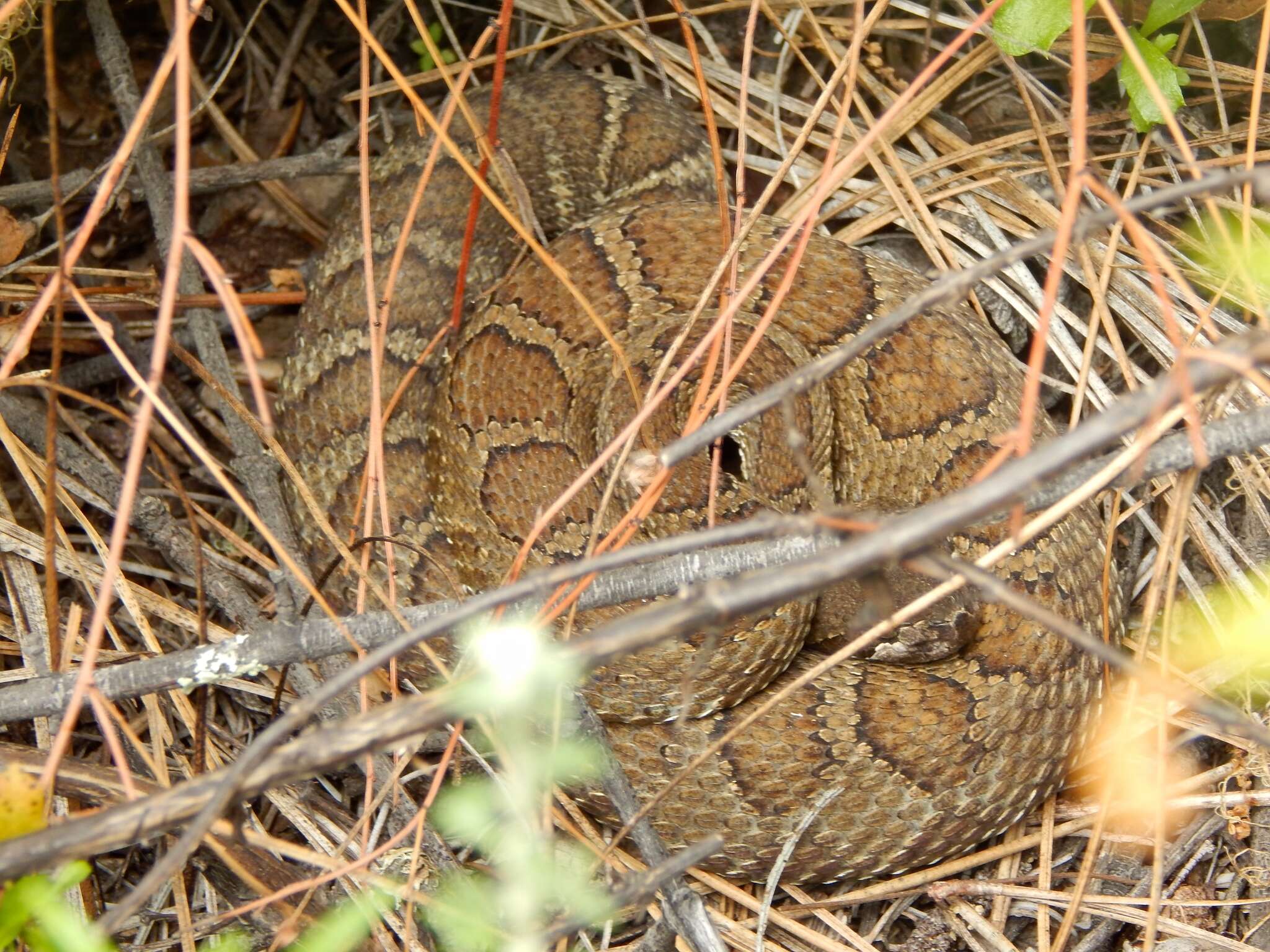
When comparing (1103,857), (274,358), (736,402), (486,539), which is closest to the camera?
(1103,857)

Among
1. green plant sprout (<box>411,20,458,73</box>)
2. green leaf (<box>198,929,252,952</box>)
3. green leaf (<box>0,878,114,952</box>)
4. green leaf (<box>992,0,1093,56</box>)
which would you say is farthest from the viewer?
green plant sprout (<box>411,20,458,73</box>)

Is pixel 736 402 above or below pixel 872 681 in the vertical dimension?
above

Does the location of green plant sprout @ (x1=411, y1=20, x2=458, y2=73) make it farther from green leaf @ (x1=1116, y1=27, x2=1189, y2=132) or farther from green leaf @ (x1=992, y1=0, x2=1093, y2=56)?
green leaf @ (x1=1116, y1=27, x2=1189, y2=132)

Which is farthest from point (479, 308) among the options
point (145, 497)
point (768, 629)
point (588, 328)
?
point (768, 629)

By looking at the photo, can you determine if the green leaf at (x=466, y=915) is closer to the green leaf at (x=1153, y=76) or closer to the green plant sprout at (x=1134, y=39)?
the green plant sprout at (x=1134, y=39)

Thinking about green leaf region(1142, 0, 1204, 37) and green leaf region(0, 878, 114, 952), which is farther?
green leaf region(1142, 0, 1204, 37)

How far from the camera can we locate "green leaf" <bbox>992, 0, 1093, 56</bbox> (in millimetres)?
3139

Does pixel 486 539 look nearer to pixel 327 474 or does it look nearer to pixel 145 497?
pixel 327 474

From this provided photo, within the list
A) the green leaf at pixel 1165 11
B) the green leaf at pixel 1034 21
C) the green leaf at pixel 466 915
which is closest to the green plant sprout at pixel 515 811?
the green leaf at pixel 466 915

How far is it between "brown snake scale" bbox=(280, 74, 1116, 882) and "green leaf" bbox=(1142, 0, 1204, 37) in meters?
1.06

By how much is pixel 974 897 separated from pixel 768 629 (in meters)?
0.99

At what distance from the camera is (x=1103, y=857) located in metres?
3.26

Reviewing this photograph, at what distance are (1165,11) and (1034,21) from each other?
538mm

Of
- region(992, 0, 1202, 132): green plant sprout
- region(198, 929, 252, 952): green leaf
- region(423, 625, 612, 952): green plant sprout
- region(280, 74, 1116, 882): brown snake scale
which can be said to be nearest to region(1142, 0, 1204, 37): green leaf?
region(992, 0, 1202, 132): green plant sprout
